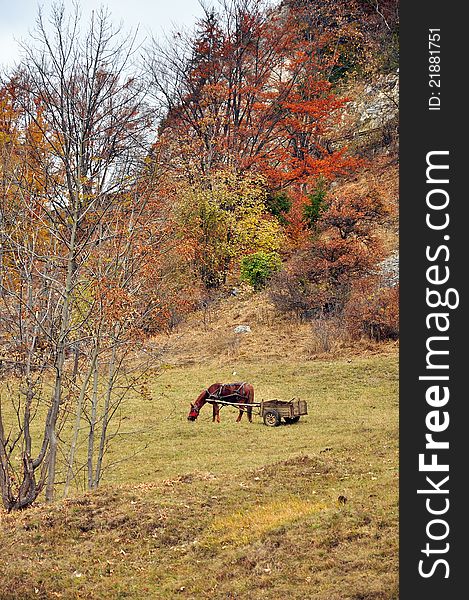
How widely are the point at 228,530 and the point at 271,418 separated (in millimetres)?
9612

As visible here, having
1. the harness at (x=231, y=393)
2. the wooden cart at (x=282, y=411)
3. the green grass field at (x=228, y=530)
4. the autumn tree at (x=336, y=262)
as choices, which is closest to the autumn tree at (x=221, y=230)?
the autumn tree at (x=336, y=262)

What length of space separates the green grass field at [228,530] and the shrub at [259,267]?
17794 mm

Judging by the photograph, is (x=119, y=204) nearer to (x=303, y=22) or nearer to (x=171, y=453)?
(x=171, y=453)

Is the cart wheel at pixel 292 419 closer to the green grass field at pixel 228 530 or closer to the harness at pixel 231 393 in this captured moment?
the harness at pixel 231 393

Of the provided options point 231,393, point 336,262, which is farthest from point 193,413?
point 336,262

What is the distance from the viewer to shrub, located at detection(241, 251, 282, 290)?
3475 centimetres

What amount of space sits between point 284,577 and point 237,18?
40640 mm

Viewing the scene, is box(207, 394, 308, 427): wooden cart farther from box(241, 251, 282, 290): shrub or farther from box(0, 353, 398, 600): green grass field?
box(241, 251, 282, 290): shrub

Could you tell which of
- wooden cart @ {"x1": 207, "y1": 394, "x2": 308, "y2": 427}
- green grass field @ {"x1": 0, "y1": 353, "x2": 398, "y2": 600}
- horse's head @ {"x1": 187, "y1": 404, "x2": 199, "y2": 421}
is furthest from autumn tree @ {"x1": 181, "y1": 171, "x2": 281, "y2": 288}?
green grass field @ {"x1": 0, "y1": 353, "x2": 398, "y2": 600}

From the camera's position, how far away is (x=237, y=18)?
44.5 metres

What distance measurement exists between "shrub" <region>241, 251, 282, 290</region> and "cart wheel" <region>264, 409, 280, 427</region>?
14.9 m

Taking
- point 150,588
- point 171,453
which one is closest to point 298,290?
point 171,453

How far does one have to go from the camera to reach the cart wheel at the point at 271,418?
787 inches

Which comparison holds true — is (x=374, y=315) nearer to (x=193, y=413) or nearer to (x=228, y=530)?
(x=193, y=413)
